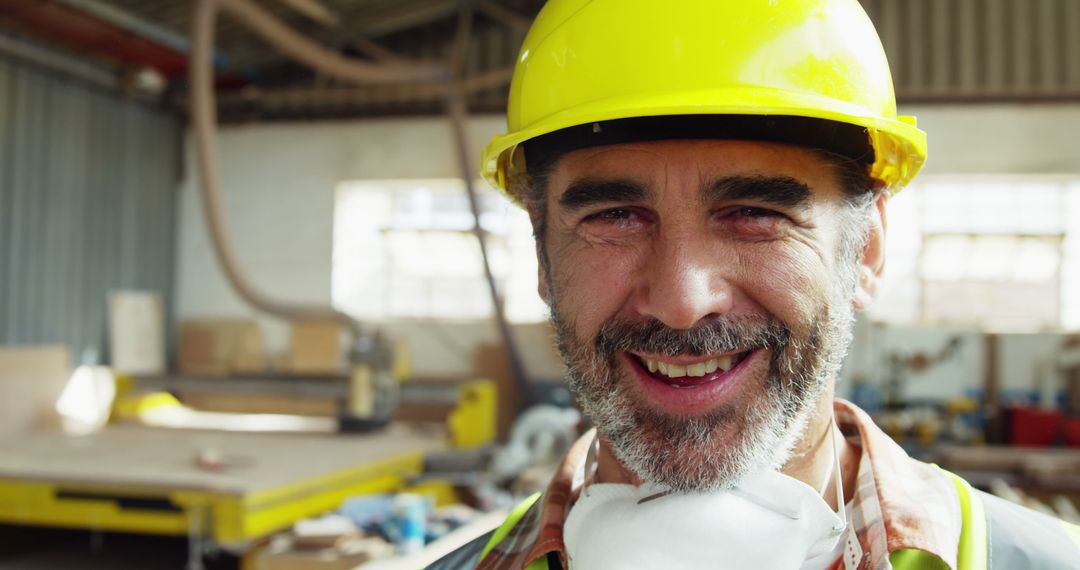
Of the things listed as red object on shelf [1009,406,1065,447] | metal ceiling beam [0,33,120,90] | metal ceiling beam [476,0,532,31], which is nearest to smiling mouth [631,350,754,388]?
red object on shelf [1009,406,1065,447]

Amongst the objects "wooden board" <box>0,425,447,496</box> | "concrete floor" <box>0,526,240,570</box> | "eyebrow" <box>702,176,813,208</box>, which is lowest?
"concrete floor" <box>0,526,240,570</box>

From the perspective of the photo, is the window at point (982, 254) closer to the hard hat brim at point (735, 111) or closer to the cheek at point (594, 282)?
the hard hat brim at point (735, 111)

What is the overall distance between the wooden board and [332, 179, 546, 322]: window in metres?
3.69

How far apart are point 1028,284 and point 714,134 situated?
8.40 meters

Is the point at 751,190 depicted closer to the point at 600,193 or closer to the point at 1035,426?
the point at 600,193

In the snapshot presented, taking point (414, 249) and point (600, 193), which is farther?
point (414, 249)

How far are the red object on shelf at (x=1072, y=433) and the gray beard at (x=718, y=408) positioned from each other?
6.30 meters

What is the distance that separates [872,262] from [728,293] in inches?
12.9

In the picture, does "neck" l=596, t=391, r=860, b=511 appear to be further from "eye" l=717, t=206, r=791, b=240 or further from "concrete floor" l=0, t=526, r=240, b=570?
"concrete floor" l=0, t=526, r=240, b=570

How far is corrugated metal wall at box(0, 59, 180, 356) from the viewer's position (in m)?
7.83

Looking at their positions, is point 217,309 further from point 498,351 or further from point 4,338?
point 498,351

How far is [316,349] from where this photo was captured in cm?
905

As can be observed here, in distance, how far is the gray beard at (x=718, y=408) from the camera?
1085mm

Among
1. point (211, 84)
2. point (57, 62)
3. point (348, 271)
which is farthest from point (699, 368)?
point (348, 271)
